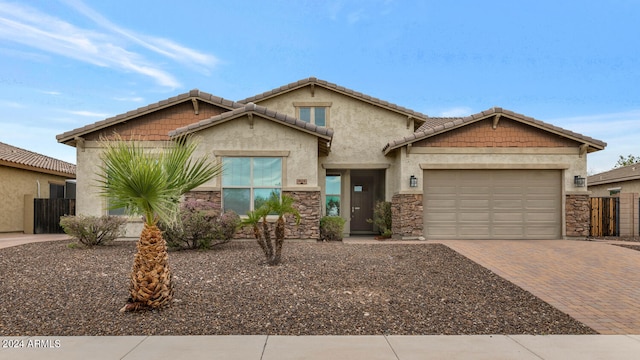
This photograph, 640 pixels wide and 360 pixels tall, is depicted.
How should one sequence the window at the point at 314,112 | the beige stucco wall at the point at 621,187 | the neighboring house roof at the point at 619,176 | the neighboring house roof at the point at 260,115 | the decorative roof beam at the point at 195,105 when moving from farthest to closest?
the neighboring house roof at the point at 619,176
the beige stucco wall at the point at 621,187
the window at the point at 314,112
the decorative roof beam at the point at 195,105
the neighboring house roof at the point at 260,115

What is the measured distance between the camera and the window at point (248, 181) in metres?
13.4

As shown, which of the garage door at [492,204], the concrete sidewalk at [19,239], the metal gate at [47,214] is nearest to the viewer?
the concrete sidewalk at [19,239]

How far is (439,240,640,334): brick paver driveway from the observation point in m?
6.13

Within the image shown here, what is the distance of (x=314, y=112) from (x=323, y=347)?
13.3 m

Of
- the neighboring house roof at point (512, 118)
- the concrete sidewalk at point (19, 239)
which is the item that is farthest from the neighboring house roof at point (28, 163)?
the neighboring house roof at point (512, 118)

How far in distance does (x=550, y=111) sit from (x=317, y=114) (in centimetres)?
1515

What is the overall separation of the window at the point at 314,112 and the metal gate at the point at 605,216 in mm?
11183

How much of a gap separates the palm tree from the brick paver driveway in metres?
6.27

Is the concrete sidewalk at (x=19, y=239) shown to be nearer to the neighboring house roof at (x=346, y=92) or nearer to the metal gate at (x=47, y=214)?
the metal gate at (x=47, y=214)

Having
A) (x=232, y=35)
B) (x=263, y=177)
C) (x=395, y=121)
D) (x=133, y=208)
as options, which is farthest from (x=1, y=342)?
(x=395, y=121)

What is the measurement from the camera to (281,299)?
6426mm

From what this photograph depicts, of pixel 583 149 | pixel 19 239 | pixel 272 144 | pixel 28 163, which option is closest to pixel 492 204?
pixel 583 149

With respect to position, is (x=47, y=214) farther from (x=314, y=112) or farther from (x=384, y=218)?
(x=384, y=218)

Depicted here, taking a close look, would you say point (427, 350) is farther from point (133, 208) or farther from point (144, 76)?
point (144, 76)
